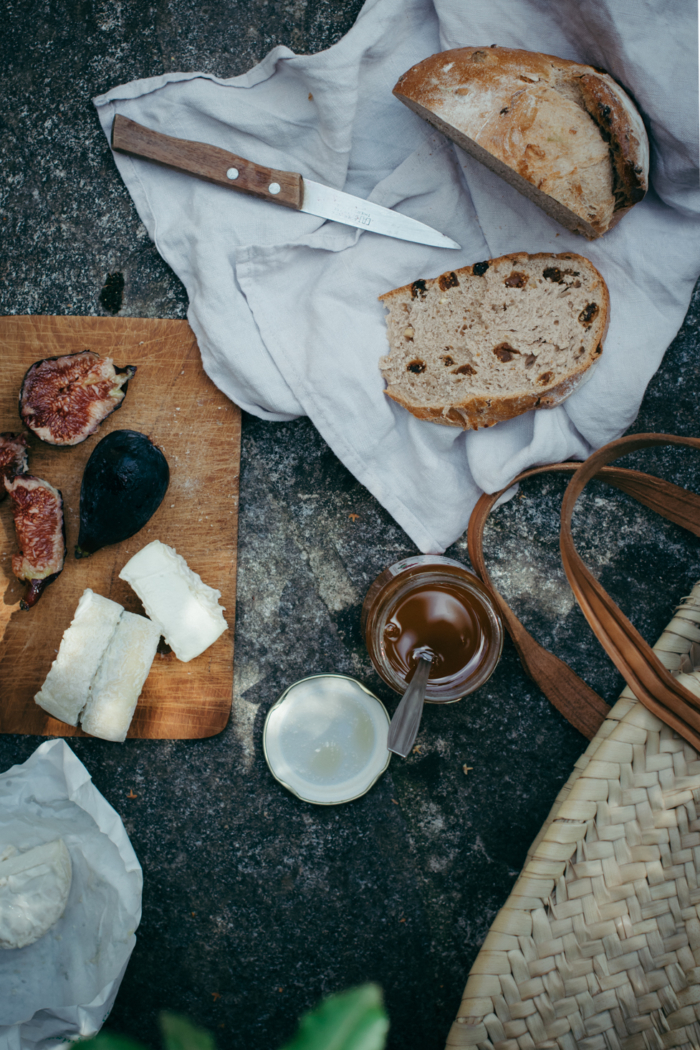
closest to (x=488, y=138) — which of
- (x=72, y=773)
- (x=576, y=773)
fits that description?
(x=576, y=773)

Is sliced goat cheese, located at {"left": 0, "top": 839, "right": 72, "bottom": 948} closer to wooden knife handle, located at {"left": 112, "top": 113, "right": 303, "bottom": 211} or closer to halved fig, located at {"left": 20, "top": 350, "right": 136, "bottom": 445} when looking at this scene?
halved fig, located at {"left": 20, "top": 350, "right": 136, "bottom": 445}

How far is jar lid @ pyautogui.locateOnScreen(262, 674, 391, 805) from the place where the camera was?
Answer: 1.51 meters

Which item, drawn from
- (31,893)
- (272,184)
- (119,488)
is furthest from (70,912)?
(272,184)

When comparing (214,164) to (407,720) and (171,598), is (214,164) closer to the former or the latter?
(171,598)

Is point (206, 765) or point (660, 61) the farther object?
point (206, 765)

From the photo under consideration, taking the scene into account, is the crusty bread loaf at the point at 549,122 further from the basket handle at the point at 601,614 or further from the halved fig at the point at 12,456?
the halved fig at the point at 12,456

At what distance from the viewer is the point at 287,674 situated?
1.59 m

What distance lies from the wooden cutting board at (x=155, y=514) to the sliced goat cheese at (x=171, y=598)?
0.07 m

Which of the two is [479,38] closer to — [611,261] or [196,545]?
[611,261]

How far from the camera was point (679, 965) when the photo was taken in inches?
51.1

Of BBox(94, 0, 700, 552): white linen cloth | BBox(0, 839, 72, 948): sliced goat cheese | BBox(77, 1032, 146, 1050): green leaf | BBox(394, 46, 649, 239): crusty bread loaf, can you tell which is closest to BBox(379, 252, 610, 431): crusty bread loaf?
BBox(94, 0, 700, 552): white linen cloth

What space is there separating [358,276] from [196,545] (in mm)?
785

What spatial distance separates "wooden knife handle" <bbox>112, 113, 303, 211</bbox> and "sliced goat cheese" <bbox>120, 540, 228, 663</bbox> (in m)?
0.90

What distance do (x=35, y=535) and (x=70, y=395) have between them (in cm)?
35
